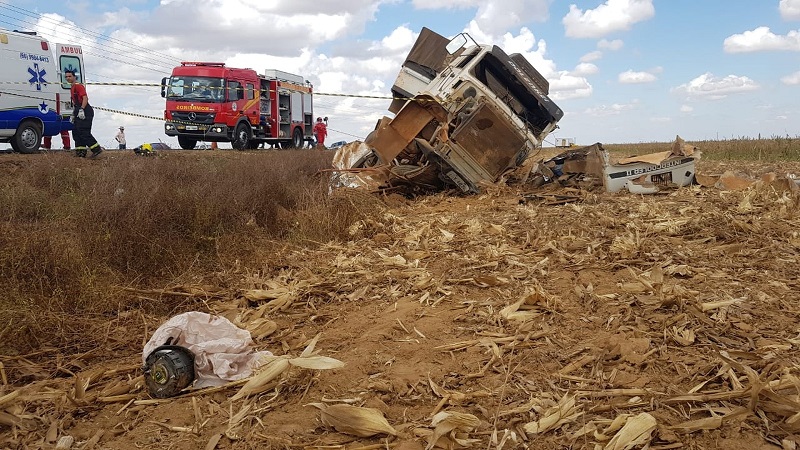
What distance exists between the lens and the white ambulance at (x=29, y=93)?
13539 millimetres

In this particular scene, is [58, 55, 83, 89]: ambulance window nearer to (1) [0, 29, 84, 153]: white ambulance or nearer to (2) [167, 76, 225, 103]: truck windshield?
(1) [0, 29, 84, 153]: white ambulance

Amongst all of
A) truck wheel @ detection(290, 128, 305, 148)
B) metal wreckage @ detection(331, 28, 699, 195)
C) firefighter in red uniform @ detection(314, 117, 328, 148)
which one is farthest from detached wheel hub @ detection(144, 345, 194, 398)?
firefighter in red uniform @ detection(314, 117, 328, 148)

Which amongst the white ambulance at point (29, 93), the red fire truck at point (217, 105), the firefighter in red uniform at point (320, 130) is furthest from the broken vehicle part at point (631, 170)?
the firefighter in red uniform at point (320, 130)

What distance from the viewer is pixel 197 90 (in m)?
20.9

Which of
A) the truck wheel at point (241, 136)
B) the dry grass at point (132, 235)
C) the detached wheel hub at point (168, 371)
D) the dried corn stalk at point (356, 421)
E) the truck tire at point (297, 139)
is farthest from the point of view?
the truck tire at point (297, 139)

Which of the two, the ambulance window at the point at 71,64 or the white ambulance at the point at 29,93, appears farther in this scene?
the ambulance window at the point at 71,64

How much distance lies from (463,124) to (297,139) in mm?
19194

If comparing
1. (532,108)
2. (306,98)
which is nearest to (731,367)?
(532,108)

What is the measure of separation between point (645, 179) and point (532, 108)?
8.67ft

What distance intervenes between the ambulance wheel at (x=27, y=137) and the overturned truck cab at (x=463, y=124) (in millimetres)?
8814

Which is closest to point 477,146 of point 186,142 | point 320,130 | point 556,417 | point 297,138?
point 556,417

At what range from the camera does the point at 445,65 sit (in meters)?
11.5

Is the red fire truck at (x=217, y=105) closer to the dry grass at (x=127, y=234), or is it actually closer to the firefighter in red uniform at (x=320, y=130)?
the firefighter in red uniform at (x=320, y=130)

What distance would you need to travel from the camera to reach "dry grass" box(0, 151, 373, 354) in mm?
4660
